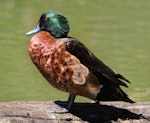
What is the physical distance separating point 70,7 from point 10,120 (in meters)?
9.03

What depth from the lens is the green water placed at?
25.1ft

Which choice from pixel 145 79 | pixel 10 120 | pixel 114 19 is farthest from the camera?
pixel 114 19

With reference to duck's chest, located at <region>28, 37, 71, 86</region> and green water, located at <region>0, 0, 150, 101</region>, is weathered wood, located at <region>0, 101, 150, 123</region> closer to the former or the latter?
duck's chest, located at <region>28, 37, 71, 86</region>

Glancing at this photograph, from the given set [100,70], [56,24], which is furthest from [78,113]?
[56,24]

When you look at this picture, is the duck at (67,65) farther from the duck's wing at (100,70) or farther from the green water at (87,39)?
the green water at (87,39)

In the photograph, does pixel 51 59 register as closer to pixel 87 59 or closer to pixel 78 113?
pixel 87 59

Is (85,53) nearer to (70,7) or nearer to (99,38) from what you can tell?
(99,38)

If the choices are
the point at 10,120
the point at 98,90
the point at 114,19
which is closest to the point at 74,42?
the point at 98,90

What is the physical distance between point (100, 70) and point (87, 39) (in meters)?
5.68

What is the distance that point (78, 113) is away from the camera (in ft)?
15.7

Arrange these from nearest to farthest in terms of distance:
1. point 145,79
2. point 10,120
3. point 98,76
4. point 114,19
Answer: point 10,120 < point 98,76 < point 145,79 < point 114,19

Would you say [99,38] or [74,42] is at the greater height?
[74,42]

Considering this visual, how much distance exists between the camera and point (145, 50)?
9984 mm

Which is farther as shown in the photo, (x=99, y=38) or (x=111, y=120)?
(x=99, y=38)
